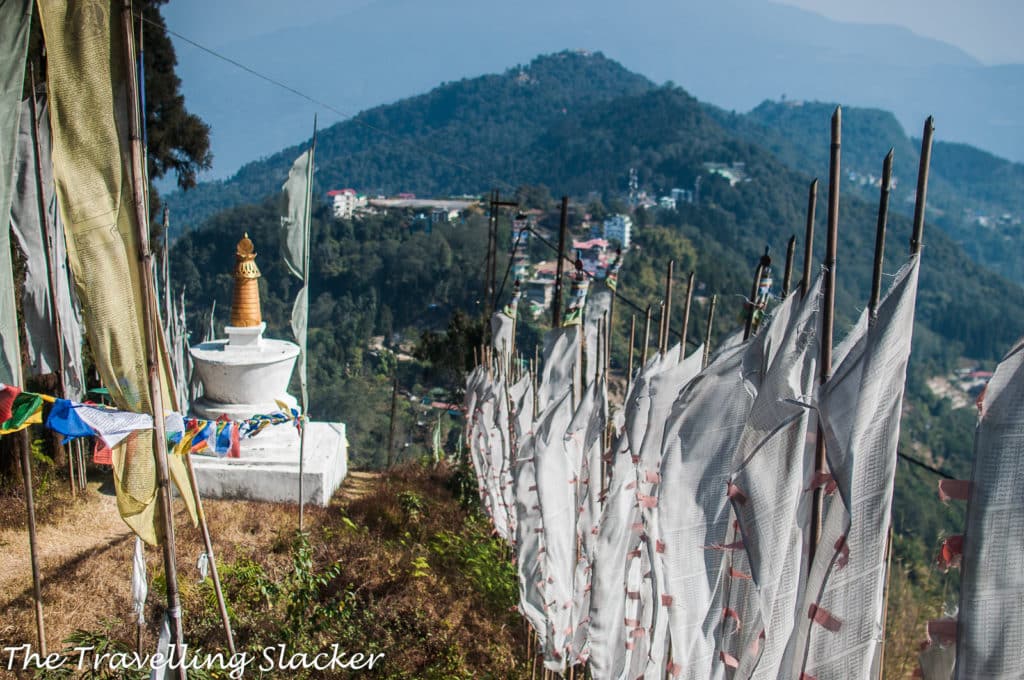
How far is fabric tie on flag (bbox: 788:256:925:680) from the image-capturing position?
286cm

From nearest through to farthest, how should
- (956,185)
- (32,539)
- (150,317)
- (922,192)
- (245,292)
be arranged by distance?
(922,192)
(150,317)
(32,539)
(245,292)
(956,185)

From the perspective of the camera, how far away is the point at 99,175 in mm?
3539

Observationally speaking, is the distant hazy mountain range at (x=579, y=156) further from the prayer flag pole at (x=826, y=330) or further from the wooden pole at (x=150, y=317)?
the prayer flag pole at (x=826, y=330)

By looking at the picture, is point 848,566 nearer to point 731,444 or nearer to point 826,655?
point 826,655

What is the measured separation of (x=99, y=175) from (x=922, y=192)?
323 cm

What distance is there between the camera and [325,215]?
53.3 metres

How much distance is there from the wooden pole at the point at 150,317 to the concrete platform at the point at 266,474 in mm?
5795

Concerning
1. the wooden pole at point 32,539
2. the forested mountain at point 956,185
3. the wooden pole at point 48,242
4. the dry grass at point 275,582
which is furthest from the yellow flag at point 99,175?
the forested mountain at point 956,185

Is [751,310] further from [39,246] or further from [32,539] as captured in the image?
[39,246]

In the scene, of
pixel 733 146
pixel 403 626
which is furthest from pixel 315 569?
pixel 733 146

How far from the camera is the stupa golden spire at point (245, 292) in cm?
1048

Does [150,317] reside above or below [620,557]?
above

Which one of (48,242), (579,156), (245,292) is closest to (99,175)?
(48,242)

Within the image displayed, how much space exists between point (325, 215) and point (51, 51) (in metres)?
51.3
